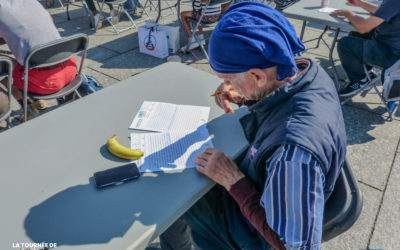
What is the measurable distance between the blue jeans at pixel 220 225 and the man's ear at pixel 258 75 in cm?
62

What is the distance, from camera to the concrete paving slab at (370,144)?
266 centimetres

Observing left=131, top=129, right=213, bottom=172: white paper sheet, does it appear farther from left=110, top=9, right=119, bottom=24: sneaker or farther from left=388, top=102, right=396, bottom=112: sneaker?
left=110, top=9, right=119, bottom=24: sneaker

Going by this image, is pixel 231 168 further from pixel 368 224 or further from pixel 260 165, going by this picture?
pixel 368 224

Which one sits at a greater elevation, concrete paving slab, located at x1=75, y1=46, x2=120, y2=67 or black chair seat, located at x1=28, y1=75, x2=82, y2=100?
black chair seat, located at x1=28, y1=75, x2=82, y2=100

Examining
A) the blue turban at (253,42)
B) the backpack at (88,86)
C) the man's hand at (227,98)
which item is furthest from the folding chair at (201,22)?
the blue turban at (253,42)

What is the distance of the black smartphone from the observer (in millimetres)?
1143

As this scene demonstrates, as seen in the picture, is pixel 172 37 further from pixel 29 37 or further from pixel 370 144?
pixel 370 144

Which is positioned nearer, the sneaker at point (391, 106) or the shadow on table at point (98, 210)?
the shadow on table at point (98, 210)

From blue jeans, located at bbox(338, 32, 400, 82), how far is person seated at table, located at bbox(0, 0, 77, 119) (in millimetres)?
3295

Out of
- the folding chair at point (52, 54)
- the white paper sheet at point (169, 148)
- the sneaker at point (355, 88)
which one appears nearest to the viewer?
the white paper sheet at point (169, 148)

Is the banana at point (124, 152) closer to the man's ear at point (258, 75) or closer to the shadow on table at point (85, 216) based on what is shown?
the shadow on table at point (85, 216)

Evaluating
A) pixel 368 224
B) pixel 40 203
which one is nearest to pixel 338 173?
pixel 40 203

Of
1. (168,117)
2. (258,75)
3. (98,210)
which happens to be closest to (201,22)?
(168,117)

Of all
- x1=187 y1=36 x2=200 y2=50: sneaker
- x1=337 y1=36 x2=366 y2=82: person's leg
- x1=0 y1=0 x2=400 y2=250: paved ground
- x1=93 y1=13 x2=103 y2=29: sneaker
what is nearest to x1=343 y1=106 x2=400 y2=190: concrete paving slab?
x1=0 y1=0 x2=400 y2=250: paved ground
